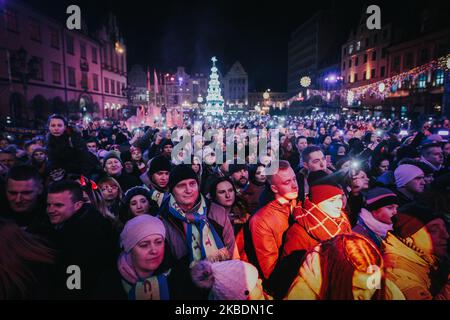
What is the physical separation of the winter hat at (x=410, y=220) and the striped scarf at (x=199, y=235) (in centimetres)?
161

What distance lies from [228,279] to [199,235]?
0.75 metres

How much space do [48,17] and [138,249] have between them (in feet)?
103

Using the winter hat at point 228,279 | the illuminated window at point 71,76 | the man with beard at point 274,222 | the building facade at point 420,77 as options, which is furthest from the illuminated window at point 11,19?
the building facade at point 420,77

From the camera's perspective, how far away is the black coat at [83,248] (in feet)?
8.83

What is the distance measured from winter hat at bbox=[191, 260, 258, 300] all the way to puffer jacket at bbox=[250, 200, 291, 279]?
2.19ft

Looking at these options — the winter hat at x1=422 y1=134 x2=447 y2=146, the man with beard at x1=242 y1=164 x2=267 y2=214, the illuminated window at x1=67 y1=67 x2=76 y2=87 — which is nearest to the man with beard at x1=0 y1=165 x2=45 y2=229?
the man with beard at x1=242 y1=164 x2=267 y2=214

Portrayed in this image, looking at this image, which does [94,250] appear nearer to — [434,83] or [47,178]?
[47,178]

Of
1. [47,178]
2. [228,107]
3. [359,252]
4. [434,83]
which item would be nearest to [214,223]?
[359,252]

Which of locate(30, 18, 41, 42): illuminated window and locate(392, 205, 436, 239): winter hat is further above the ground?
locate(30, 18, 41, 42): illuminated window

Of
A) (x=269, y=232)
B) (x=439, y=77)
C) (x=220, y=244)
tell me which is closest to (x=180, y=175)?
(x=220, y=244)

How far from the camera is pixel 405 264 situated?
272 cm

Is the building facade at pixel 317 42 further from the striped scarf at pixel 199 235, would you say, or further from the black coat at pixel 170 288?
the black coat at pixel 170 288

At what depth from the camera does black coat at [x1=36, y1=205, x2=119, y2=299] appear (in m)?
2.69

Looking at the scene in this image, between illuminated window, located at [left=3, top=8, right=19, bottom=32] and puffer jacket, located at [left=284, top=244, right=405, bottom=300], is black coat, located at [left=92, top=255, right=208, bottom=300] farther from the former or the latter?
illuminated window, located at [left=3, top=8, right=19, bottom=32]
